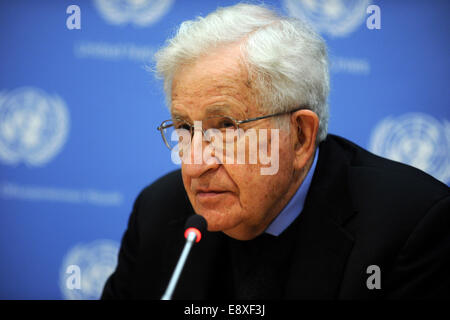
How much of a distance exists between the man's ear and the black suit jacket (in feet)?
0.48

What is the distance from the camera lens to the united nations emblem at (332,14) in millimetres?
1998

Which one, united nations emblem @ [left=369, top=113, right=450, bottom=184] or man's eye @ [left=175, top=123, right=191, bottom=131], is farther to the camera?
united nations emblem @ [left=369, top=113, right=450, bottom=184]

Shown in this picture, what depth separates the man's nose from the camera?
1244 millimetres

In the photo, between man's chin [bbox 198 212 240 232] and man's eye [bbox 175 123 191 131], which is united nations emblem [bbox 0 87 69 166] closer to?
man's eye [bbox 175 123 191 131]

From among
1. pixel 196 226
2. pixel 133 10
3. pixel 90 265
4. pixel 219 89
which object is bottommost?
pixel 90 265

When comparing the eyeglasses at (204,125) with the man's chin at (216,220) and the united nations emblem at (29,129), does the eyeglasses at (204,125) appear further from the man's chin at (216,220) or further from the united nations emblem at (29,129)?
the united nations emblem at (29,129)

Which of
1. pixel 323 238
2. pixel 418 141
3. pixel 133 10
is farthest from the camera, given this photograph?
pixel 133 10

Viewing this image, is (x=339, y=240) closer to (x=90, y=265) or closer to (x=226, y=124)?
(x=226, y=124)

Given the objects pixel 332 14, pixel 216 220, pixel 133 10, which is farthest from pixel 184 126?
pixel 133 10

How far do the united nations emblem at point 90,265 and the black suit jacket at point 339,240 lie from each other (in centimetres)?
79

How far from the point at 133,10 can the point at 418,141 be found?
5.29 feet

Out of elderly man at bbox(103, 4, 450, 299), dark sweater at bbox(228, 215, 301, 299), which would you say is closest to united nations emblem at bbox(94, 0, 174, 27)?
elderly man at bbox(103, 4, 450, 299)

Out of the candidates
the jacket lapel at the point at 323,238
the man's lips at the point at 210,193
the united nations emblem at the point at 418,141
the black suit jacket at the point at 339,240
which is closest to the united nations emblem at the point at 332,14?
the united nations emblem at the point at 418,141

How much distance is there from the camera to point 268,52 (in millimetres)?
1254
